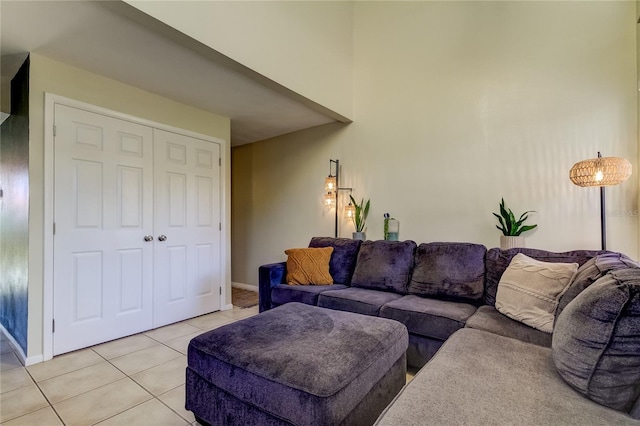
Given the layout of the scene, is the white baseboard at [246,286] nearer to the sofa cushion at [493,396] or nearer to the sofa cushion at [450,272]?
the sofa cushion at [450,272]

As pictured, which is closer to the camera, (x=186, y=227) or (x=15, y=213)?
(x=15, y=213)

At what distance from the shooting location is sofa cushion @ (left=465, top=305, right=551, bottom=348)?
1.66 m

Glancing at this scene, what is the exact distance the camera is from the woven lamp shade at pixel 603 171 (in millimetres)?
2061

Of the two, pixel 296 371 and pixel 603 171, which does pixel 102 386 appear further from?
pixel 603 171

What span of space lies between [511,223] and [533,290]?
3.17ft

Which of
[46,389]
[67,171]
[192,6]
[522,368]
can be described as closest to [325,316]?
[522,368]

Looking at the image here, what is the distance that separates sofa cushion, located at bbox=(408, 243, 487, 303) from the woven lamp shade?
0.82 m

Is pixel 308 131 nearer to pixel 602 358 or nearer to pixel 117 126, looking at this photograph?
pixel 117 126

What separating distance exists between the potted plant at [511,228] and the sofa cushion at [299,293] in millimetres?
1454

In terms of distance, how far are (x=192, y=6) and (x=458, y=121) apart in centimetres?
250

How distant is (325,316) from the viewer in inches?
71.7

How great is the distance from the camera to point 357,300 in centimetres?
243

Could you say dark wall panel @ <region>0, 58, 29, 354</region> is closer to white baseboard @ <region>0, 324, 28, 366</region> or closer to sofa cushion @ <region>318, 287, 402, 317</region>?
white baseboard @ <region>0, 324, 28, 366</region>

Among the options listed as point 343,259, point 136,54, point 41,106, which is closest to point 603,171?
point 343,259
